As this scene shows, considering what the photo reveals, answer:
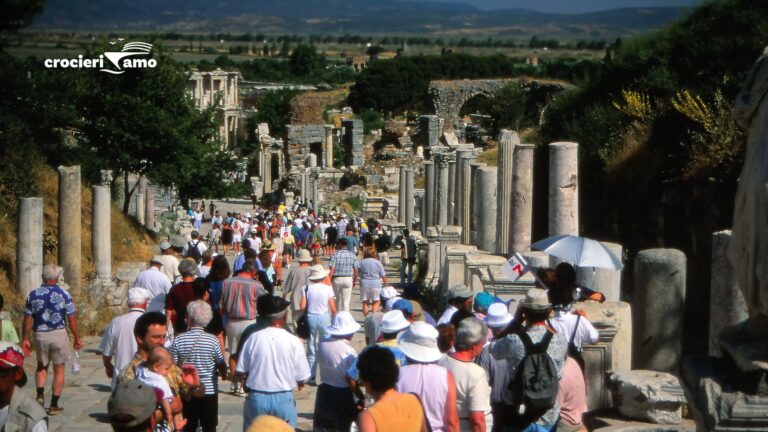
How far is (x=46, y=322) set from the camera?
11383 millimetres

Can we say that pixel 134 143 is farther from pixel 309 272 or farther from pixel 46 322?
pixel 46 322

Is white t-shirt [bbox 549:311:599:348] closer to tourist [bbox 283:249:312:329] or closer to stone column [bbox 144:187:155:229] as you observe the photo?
tourist [bbox 283:249:312:329]

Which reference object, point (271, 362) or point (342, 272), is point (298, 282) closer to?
point (342, 272)

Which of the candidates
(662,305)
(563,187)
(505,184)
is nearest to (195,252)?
(505,184)

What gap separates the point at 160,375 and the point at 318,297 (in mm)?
4745

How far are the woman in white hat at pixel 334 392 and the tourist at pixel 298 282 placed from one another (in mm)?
5067

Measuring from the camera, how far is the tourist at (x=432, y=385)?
707 centimetres

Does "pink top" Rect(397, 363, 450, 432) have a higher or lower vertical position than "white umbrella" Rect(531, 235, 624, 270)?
lower

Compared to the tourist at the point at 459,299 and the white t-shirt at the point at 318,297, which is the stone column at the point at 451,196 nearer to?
the white t-shirt at the point at 318,297

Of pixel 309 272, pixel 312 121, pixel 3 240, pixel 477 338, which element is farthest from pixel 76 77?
pixel 312 121

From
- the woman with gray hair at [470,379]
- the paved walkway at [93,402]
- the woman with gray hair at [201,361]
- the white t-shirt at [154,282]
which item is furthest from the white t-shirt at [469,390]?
the white t-shirt at [154,282]

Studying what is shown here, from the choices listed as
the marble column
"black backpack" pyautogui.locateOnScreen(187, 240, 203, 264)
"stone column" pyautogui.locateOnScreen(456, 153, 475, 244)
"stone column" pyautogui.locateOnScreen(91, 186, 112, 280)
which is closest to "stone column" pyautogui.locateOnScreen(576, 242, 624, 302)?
the marble column

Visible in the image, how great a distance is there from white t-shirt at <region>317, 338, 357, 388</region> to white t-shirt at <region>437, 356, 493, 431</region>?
148cm

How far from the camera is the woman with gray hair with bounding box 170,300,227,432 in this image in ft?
29.7
